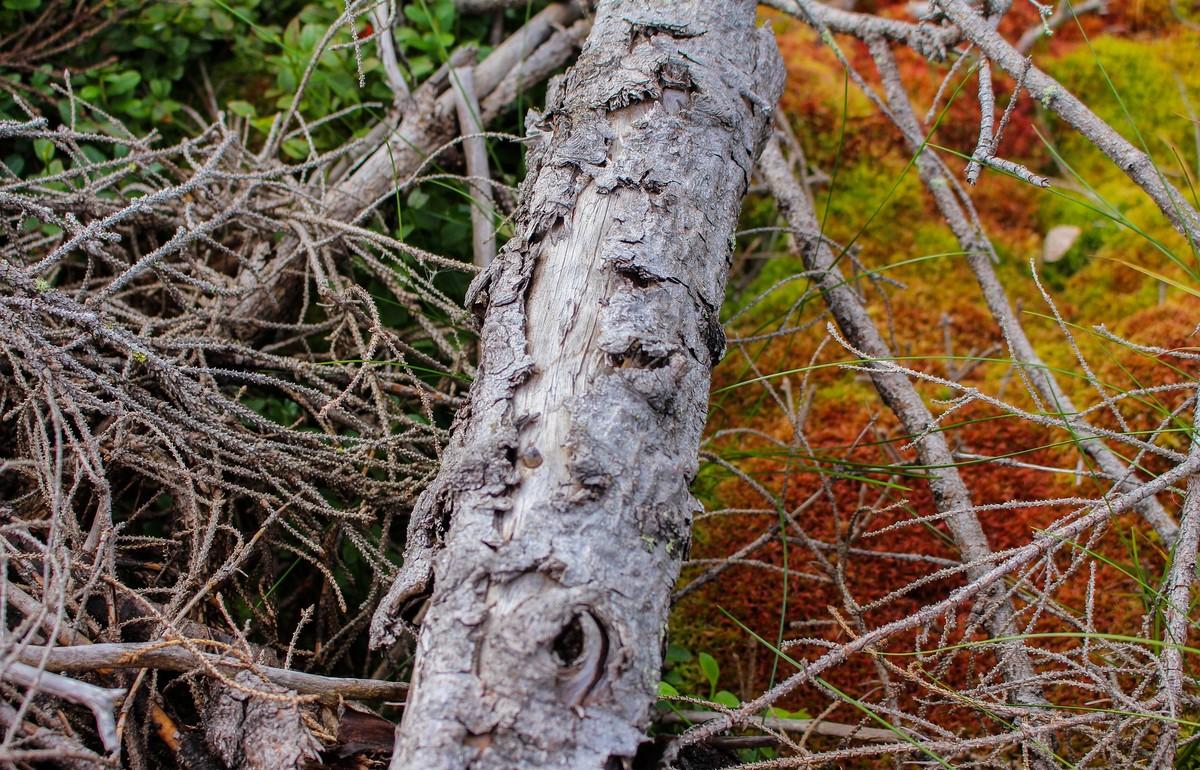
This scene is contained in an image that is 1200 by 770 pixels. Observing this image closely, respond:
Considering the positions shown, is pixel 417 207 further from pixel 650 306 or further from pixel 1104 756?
pixel 1104 756

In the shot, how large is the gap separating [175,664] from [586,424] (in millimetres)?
887

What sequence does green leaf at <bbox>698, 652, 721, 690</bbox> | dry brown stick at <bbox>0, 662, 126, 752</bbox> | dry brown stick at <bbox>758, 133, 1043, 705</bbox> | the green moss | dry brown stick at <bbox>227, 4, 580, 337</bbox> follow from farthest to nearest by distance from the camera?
the green moss, dry brown stick at <bbox>227, 4, 580, 337</bbox>, green leaf at <bbox>698, 652, 721, 690</bbox>, dry brown stick at <bbox>758, 133, 1043, 705</bbox>, dry brown stick at <bbox>0, 662, 126, 752</bbox>

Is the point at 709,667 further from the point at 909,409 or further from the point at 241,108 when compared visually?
the point at 241,108

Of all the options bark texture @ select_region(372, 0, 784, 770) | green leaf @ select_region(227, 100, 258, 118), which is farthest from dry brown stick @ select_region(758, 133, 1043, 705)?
green leaf @ select_region(227, 100, 258, 118)

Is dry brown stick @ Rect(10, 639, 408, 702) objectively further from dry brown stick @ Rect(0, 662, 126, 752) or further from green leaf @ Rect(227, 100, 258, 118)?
green leaf @ Rect(227, 100, 258, 118)

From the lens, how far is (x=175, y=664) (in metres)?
1.54

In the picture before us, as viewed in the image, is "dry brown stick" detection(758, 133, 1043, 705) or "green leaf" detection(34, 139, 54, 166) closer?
"dry brown stick" detection(758, 133, 1043, 705)

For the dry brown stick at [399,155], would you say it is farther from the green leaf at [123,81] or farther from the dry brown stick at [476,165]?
the green leaf at [123,81]

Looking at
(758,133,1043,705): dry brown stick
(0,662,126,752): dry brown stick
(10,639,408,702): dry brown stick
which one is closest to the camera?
(0,662,126,752): dry brown stick

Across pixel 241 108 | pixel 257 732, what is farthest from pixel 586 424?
pixel 241 108

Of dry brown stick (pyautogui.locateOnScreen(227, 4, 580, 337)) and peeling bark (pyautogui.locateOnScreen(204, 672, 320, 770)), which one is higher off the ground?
dry brown stick (pyautogui.locateOnScreen(227, 4, 580, 337))

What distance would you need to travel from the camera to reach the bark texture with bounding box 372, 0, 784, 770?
1280 mm

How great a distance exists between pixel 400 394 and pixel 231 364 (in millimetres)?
461

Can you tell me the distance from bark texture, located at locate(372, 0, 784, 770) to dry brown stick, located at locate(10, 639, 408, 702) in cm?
27
